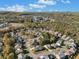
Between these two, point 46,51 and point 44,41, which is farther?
point 44,41

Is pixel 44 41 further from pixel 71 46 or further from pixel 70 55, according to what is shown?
pixel 70 55

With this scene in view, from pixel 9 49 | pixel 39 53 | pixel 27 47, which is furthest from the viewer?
pixel 27 47

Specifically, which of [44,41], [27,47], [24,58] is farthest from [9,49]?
[44,41]

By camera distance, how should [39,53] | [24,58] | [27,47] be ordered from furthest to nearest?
[27,47] → [39,53] → [24,58]

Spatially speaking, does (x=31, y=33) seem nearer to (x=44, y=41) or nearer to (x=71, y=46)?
(x=44, y=41)

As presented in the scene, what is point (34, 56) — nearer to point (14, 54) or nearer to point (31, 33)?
point (14, 54)

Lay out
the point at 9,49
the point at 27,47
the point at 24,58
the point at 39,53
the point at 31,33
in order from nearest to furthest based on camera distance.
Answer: the point at 24,58
the point at 9,49
the point at 39,53
the point at 27,47
the point at 31,33

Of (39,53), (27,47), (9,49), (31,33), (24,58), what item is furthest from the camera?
(31,33)

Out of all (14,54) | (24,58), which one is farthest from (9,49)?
(24,58)

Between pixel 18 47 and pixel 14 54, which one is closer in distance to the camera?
pixel 14 54
